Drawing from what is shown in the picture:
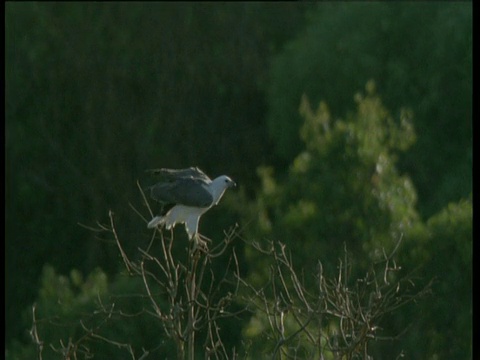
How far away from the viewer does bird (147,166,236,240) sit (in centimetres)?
839

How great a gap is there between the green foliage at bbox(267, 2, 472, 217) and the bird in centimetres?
1426

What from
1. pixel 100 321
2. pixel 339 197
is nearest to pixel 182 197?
pixel 100 321

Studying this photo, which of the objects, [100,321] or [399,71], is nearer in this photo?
[100,321]

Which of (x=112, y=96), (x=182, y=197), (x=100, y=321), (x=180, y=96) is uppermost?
(x=182, y=197)

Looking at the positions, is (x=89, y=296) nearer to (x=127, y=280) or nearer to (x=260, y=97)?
(x=127, y=280)

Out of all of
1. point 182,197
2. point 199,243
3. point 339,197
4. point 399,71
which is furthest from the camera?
point 399,71

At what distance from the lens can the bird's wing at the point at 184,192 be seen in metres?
8.38

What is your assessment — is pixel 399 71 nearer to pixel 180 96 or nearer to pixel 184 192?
pixel 180 96

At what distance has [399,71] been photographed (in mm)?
24438

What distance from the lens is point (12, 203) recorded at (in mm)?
26922

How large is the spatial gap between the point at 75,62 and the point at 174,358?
1369cm

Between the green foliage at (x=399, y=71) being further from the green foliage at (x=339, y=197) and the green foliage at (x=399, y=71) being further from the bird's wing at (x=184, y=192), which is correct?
the bird's wing at (x=184, y=192)

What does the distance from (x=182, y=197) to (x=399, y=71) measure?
1643 cm

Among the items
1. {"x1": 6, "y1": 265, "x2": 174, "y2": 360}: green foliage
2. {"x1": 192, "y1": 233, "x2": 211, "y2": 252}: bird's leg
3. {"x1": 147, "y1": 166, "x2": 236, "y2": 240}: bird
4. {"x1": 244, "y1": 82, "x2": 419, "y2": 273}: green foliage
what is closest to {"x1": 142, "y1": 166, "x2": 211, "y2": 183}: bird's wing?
{"x1": 147, "y1": 166, "x2": 236, "y2": 240}: bird
